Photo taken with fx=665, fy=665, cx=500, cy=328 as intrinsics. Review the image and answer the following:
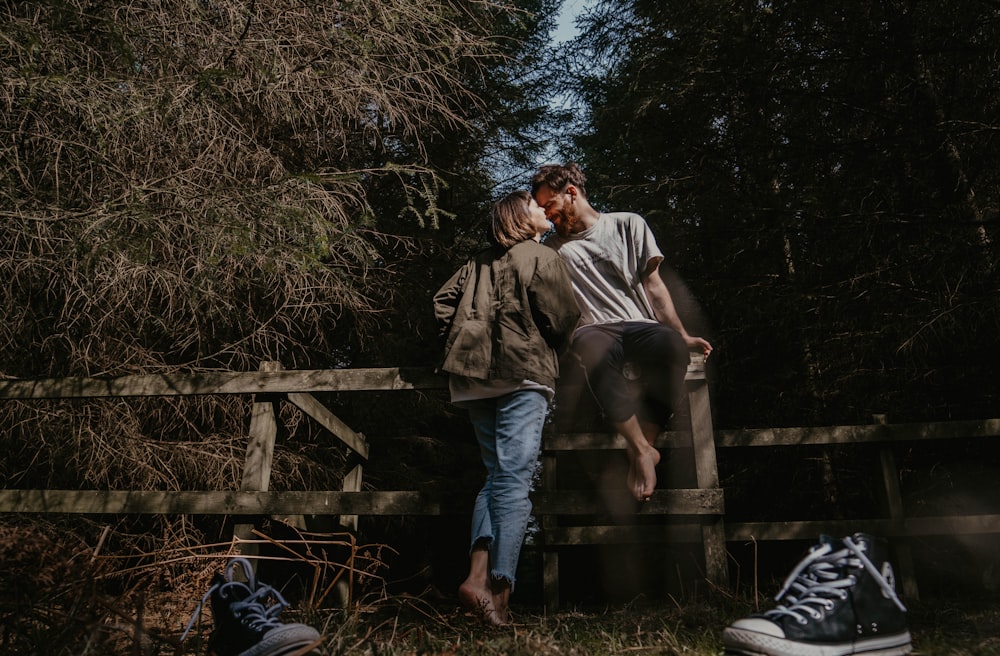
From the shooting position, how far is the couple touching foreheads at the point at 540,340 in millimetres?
3002

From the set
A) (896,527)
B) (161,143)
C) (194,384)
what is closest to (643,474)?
(896,527)

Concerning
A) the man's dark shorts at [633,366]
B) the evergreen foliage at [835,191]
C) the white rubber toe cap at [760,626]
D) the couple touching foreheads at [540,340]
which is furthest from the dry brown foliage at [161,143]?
the evergreen foliage at [835,191]

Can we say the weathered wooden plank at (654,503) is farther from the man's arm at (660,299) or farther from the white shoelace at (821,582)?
the white shoelace at (821,582)

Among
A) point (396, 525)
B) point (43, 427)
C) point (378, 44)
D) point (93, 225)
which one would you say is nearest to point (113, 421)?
point (43, 427)

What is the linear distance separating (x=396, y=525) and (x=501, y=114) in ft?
19.7

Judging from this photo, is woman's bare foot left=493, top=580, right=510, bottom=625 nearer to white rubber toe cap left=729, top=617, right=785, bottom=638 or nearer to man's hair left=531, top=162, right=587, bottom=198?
white rubber toe cap left=729, top=617, right=785, bottom=638

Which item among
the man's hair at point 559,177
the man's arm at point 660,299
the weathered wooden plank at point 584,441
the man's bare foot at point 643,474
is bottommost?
the man's bare foot at point 643,474

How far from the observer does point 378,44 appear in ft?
14.5

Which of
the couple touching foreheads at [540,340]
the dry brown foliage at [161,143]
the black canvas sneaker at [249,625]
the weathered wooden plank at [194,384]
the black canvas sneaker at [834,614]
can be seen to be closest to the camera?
the black canvas sneaker at [834,614]

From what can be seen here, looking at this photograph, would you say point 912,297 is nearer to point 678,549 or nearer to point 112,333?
point 678,549

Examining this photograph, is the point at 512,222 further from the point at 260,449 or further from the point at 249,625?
the point at 249,625

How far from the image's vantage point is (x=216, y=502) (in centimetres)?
394

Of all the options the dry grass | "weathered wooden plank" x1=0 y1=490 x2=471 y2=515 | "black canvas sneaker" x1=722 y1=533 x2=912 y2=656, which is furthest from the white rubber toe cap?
"weathered wooden plank" x1=0 y1=490 x2=471 y2=515

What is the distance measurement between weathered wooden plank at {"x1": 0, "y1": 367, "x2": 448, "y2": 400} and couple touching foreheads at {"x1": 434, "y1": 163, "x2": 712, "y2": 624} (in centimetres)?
94
